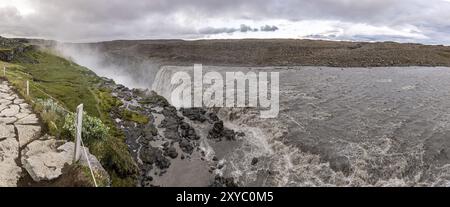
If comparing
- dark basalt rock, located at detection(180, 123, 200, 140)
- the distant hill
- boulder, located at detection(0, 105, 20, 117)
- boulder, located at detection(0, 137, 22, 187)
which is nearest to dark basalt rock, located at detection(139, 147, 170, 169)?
dark basalt rock, located at detection(180, 123, 200, 140)

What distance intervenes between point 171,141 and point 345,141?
12.8 metres

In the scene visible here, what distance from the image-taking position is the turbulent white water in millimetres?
20359

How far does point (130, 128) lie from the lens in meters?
30.6

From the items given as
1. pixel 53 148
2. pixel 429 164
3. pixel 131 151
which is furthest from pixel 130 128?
pixel 429 164

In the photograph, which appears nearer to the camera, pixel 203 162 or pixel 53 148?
pixel 53 148

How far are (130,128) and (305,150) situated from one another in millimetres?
15144

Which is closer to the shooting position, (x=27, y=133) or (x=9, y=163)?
(x=9, y=163)

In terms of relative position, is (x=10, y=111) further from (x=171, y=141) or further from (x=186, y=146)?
(x=186, y=146)

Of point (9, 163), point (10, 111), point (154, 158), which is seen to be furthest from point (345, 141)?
point (10, 111)

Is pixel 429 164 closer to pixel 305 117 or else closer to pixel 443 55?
pixel 305 117

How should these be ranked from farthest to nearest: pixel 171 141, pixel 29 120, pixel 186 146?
1. pixel 171 141
2. pixel 186 146
3. pixel 29 120

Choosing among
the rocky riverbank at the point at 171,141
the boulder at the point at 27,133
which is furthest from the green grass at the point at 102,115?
the rocky riverbank at the point at 171,141

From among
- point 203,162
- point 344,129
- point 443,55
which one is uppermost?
point 443,55

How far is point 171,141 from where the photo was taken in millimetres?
27766
